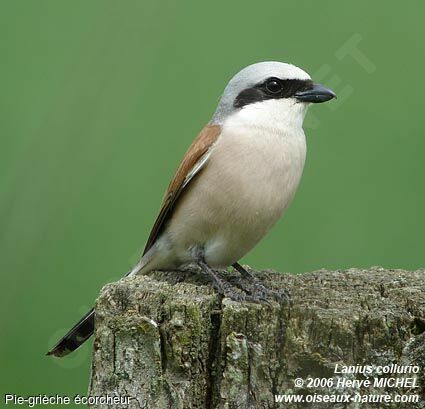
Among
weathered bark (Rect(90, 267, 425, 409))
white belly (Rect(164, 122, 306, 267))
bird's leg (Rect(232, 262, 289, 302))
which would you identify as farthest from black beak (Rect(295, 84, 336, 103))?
weathered bark (Rect(90, 267, 425, 409))

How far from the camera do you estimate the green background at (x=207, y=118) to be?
5012 millimetres

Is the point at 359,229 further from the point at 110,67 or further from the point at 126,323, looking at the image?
the point at 110,67

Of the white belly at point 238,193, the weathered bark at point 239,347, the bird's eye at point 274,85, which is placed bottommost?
the weathered bark at point 239,347

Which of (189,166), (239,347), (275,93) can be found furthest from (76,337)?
(275,93)

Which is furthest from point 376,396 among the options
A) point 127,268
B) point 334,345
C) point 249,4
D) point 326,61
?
point 249,4

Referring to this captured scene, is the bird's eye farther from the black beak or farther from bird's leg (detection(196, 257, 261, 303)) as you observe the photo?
bird's leg (detection(196, 257, 261, 303))

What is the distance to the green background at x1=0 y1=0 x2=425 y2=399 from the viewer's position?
5.01 m

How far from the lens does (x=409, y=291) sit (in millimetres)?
3363

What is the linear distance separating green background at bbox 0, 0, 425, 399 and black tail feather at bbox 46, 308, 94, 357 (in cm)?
6

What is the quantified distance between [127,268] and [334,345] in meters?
2.37

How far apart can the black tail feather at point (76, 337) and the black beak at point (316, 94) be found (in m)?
1.44

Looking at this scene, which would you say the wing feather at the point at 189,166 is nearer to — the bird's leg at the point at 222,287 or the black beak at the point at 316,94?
the bird's leg at the point at 222,287

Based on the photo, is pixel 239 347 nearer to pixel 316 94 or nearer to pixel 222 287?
pixel 222 287

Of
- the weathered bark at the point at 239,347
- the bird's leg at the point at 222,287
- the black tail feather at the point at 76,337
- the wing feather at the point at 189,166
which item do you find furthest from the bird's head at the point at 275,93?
the weathered bark at the point at 239,347
